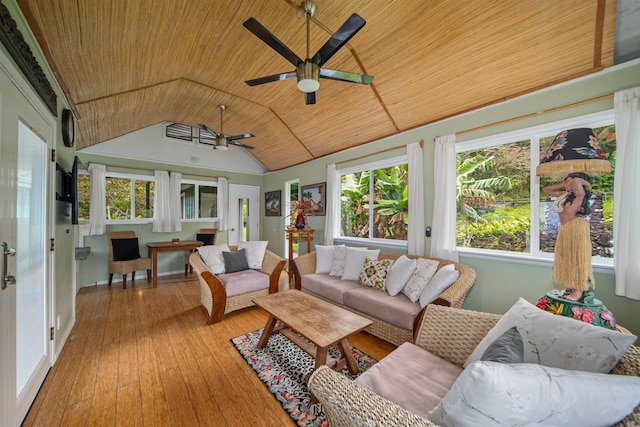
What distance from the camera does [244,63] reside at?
2867 millimetres

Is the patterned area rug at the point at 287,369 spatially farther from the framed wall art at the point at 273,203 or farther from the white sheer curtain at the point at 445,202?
the framed wall art at the point at 273,203

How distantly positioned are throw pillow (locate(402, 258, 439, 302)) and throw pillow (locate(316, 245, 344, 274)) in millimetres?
1294

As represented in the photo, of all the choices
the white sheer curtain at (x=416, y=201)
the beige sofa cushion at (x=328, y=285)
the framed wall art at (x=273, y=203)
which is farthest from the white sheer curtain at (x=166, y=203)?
the white sheer curtain at (x=416, y=201)

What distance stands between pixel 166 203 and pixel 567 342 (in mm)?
5996

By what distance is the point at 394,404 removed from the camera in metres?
0.84

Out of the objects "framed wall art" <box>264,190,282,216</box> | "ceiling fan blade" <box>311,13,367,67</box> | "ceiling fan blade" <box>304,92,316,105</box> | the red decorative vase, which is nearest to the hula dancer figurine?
Answer: "ceiling fan blade" <box>311,13,367,67</box>

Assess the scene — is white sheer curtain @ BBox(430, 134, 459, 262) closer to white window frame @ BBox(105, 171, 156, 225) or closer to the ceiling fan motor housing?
the ceiling fan motor housing

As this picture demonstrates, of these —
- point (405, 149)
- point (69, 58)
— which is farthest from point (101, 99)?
point (405, 149)

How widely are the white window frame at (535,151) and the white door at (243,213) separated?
16.9ft

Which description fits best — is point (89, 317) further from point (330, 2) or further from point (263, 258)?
point (330, 2)

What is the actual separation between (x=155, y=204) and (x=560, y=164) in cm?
611

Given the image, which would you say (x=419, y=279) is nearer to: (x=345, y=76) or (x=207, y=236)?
(x=345, y=76)

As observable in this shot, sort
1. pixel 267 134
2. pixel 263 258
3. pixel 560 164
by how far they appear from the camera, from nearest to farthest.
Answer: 1. pixel 560 164
2. pixel 263 258
3. pixel 267 134

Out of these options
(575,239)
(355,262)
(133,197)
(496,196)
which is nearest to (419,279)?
(355,262)
